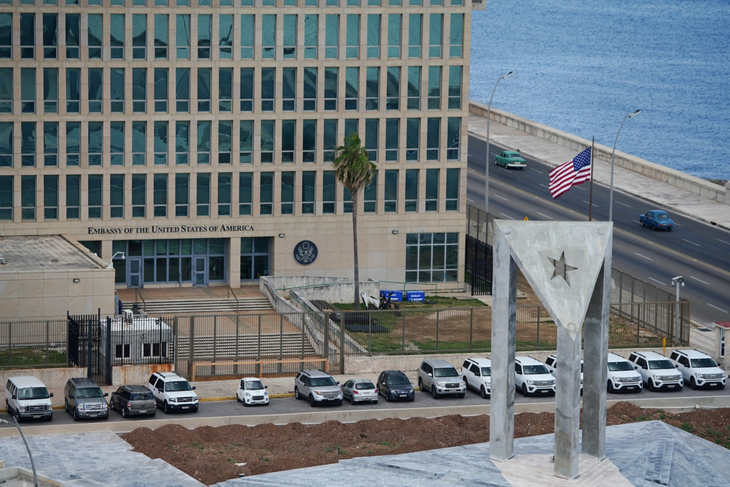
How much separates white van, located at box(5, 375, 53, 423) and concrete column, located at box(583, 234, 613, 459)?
927 inches

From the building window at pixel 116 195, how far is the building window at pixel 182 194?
3.19m

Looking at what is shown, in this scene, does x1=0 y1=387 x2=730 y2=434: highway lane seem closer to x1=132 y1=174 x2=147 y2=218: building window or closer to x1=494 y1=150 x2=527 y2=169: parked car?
x1=132 y1=174 x2=147 y2=218: building window

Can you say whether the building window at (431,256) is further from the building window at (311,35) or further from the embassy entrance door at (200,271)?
the building window at (311,35)

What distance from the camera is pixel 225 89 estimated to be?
8006cm

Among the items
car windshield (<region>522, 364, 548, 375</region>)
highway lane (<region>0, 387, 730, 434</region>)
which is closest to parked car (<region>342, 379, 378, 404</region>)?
highway lane (<region>0, 387, 730, 434</region>)

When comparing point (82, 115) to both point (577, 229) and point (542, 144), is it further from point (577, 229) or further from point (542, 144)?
point (542, 144)

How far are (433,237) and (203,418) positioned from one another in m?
30.2

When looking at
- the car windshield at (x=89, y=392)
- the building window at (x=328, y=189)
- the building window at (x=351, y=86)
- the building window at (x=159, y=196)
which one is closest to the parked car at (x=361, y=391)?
the car windshield at (x=89, y=392)

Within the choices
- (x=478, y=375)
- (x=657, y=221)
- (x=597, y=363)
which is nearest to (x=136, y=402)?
(x=478, y=375)

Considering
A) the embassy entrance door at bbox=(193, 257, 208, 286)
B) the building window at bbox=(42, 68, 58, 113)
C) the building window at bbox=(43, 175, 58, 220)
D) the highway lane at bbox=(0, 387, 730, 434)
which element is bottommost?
the highway lane at bbox=(0, 387, 730, 434)

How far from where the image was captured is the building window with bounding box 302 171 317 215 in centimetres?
8175

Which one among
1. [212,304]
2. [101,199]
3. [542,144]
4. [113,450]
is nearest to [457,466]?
[113,450]

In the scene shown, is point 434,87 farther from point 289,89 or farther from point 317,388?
point 317,388

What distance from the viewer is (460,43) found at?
271 feet
